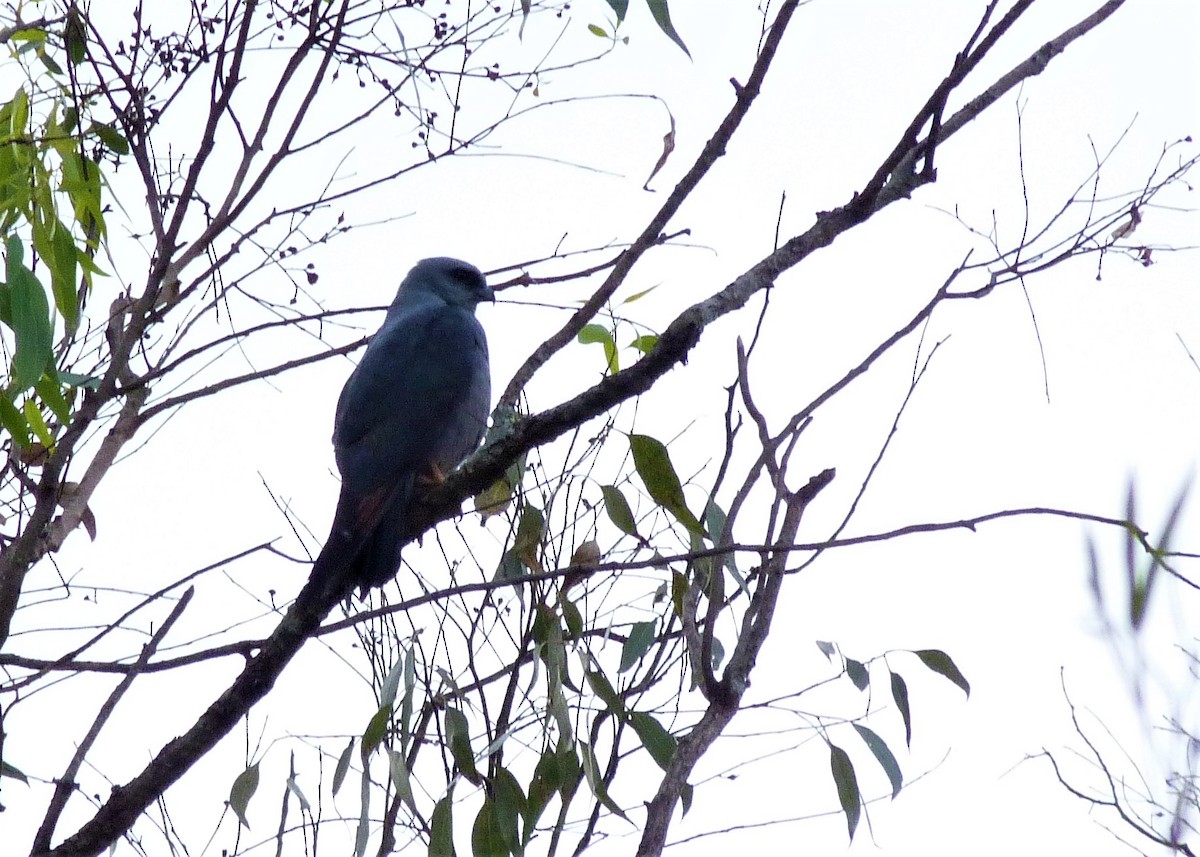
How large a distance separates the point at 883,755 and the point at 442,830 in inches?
31.0

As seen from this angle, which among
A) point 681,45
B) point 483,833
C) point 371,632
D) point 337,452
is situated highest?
point 337,452

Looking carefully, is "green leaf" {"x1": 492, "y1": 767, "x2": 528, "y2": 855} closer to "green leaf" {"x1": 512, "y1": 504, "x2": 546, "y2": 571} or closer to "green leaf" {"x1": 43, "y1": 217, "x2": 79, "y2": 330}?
"green leaf" {"x1": 512, "y1": 504, "x2": 546, "y2": 571}

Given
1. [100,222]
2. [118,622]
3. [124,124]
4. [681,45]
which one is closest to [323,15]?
[124,124]

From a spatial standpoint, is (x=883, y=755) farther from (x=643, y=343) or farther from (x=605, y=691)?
(x=643, y=343)

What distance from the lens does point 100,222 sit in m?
2.69

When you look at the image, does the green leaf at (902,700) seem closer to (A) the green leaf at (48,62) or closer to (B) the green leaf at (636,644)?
(B) the green leaf at (636,644)

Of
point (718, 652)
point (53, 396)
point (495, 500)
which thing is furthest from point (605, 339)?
point (53, 396)

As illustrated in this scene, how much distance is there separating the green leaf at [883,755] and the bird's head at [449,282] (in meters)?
2.34

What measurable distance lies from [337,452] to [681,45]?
1.75m

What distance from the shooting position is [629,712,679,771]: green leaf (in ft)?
7.13

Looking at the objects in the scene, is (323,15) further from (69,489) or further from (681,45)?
(69,489)

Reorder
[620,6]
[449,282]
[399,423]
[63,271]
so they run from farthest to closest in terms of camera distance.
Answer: [449,282] < [399,423] < [63,271] < [620,6]

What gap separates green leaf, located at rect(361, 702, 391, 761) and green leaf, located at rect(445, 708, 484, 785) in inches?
4.4

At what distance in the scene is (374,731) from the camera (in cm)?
227
